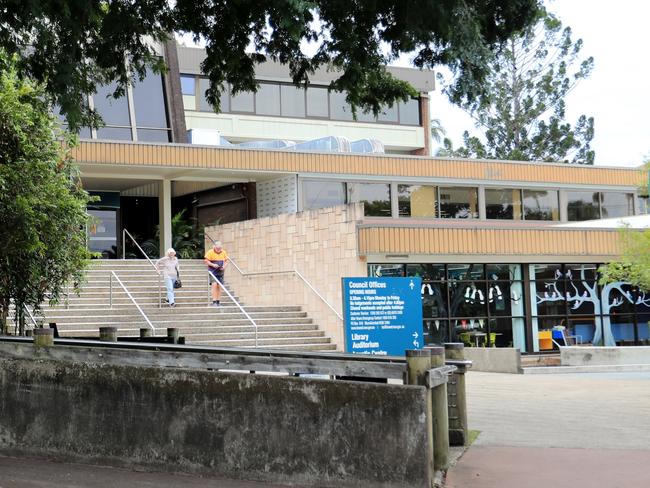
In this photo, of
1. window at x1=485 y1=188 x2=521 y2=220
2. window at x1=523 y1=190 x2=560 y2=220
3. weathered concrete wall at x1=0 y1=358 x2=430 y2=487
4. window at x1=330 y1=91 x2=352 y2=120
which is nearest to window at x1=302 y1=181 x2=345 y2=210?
window at x1=485 y1=188 x2=521 y2=220

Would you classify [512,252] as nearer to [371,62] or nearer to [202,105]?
[371,62]

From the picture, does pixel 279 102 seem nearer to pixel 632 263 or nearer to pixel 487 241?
pixel 487 241

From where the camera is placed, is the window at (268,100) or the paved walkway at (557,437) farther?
the window at (268,100)

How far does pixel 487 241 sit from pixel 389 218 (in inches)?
145

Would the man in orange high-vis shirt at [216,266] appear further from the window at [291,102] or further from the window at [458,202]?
the window at [291,102]

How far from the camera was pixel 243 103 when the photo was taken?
41188 mm

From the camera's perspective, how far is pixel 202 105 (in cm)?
4094

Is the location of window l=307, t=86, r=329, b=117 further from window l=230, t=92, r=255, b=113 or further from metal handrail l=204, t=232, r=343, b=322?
metal handrail l=204, t=232, r=343, b=322

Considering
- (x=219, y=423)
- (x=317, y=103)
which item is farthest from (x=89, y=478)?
(x=317, y=103)

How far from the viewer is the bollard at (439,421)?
307 inches

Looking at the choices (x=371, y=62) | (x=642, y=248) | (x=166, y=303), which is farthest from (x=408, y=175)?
(x=371, y=62)

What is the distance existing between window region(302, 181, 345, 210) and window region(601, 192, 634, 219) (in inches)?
384

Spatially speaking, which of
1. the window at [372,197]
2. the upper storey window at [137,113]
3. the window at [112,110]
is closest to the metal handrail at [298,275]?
the window at [372,197]

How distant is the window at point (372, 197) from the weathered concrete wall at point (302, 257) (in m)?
3.78
